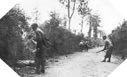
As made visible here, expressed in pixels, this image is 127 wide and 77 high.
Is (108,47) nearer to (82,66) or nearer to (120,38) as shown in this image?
(120,38)

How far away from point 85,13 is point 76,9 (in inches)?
7.9

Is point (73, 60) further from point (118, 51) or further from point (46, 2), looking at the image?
point (46, 2)

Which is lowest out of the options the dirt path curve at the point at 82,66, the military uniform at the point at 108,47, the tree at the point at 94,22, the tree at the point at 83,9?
the dirt path curve at the point at 82,66

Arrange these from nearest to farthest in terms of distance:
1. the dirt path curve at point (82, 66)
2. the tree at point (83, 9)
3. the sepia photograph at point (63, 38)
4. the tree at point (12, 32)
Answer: the dirt path curve at point (82, 66) → the sepia photograph at point (63, 38) → the tree at point (12, 32) → the tree at point (83, 9)

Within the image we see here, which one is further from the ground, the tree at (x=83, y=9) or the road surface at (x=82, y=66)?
the tree at (x=83, y=9)

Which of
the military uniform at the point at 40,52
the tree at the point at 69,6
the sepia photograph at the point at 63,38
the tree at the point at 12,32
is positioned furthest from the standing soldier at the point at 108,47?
the tree at the point at 12,32

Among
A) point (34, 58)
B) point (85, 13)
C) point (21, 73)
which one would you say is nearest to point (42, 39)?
point (34, 58)

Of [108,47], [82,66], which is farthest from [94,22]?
[82,66]

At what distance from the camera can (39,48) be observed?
13.6 feet

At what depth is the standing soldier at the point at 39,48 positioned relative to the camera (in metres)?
4.11

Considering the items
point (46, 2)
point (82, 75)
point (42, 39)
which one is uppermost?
point (46, 2)

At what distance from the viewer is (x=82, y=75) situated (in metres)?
4.05

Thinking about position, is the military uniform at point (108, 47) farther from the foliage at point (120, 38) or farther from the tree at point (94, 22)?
the tree at point (94, 22)

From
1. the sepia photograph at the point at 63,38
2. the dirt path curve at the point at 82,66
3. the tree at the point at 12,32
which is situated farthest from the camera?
the tree at the point at 12,32
